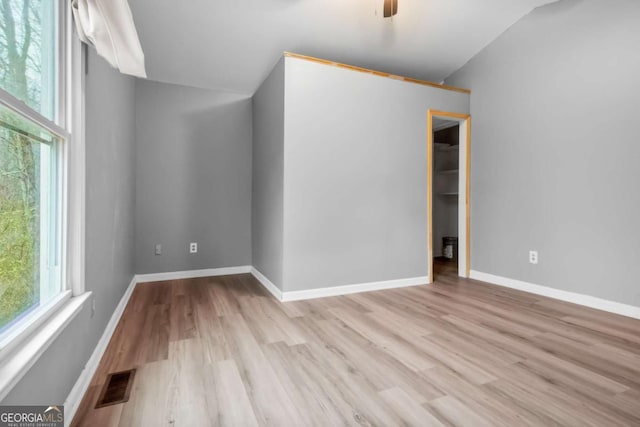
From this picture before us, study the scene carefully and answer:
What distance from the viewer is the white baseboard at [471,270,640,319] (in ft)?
8.36

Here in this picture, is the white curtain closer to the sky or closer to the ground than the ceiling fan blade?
closer to the ground

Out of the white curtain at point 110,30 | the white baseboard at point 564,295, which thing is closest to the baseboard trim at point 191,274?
the white curtain at point 110,30

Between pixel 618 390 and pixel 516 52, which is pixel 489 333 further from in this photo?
pixel 516 52

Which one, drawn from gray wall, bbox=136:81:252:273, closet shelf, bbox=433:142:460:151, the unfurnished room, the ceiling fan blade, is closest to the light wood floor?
the unfurnished room

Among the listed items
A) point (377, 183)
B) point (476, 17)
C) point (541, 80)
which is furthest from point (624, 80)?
point (377, 183)

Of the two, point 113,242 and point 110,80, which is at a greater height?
point 110,80

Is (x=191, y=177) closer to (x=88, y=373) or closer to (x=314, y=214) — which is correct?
(x=314, y=214)

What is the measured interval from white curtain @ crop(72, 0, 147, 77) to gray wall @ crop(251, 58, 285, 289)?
4.87ft

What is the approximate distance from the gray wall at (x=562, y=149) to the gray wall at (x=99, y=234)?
3.73 meters

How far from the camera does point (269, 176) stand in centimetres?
335

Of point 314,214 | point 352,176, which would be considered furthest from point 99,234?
point 352,176

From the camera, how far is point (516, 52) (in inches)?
131

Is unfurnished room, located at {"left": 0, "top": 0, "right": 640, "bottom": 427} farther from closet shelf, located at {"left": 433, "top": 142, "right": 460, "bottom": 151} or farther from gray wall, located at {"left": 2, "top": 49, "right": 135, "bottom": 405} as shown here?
closet shelf, located at {"left": 433, "top": 142, "right": 460, "bottom": 151}

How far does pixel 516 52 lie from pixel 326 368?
3.70 meters
